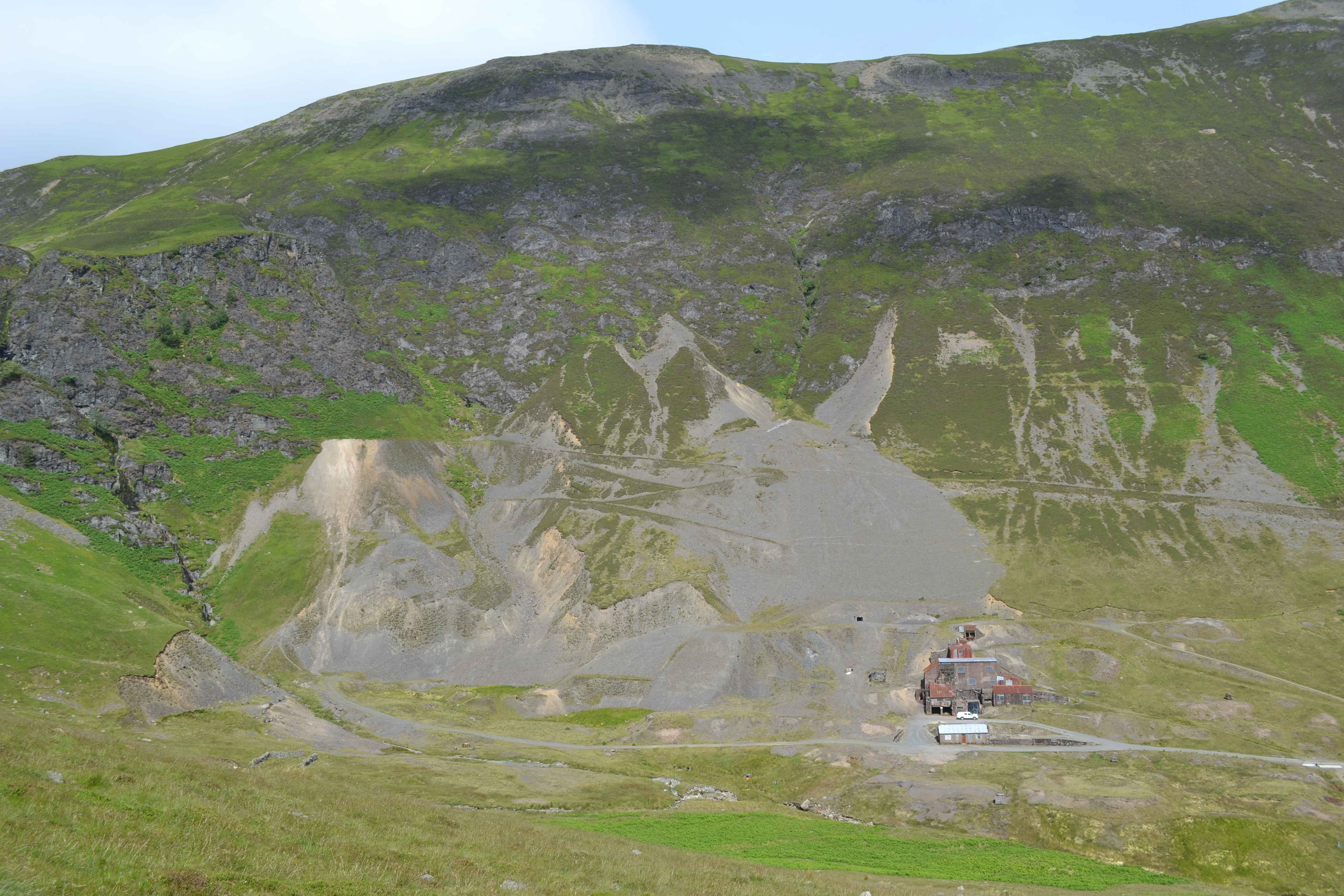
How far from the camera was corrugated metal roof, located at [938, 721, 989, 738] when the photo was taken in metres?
90.1

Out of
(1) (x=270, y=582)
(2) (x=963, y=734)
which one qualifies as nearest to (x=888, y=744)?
(2) (x=963, y=734)

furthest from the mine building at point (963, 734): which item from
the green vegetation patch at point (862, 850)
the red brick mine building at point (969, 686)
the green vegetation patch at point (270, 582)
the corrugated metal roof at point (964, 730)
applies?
the green vegetation patch at point (270, 582)

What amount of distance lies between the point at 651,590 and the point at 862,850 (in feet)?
241

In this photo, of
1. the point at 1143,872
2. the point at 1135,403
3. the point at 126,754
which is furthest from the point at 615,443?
the point at 126,754

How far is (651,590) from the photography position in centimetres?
12719

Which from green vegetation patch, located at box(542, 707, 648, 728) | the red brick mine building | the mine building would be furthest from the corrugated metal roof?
green vegetation patch, located at box(542, 707, 648, 728)

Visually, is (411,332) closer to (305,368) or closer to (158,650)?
(305,368)

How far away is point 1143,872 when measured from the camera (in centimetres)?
5553

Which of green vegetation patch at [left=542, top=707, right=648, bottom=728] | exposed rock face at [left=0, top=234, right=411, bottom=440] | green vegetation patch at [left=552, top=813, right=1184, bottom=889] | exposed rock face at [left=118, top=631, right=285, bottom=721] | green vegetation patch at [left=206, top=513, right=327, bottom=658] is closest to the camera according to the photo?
green vegetation patch at [left=552, top=813, right=1184, bottom=889]

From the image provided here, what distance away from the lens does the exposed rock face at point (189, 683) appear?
9125cm

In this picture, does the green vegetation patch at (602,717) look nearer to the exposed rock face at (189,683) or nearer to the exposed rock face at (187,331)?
the exposed rock face at (189,683)

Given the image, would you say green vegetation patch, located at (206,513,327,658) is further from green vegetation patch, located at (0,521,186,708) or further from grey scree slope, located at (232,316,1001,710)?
green vegetation patch, located at (0,521,186,708)

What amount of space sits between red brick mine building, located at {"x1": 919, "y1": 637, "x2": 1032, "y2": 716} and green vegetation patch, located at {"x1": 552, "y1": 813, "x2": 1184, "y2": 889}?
118 ft

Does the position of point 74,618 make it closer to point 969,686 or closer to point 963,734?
point 963,734
